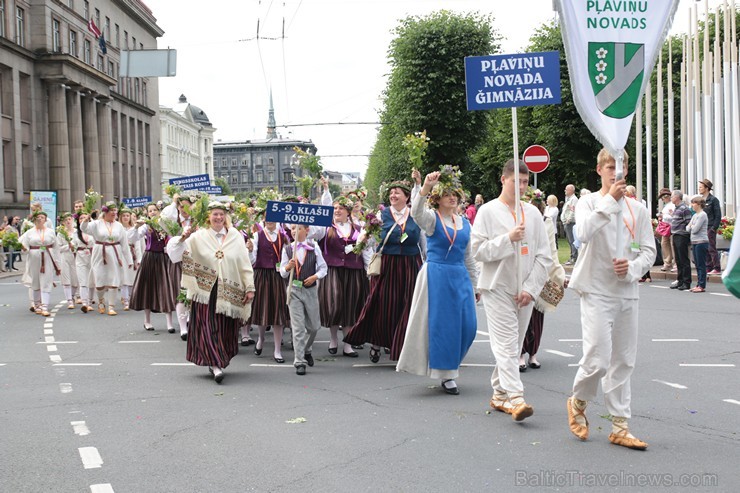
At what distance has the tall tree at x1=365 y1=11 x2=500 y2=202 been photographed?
44.1 metres

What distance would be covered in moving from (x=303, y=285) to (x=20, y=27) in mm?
40441

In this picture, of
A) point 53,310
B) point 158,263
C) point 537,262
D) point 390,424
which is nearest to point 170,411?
point 390,424

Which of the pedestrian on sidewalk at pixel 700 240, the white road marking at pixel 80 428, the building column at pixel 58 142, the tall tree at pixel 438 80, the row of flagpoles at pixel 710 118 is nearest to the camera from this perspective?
the white road marking at pixel 80 428

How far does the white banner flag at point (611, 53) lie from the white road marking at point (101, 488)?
399cm

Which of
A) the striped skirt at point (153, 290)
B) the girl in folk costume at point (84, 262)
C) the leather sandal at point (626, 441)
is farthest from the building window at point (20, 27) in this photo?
the leather sandal at point (626, 441)

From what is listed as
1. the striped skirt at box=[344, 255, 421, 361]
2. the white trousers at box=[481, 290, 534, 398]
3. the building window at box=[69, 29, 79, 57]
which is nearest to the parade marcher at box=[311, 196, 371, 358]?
the striped skirt at box=[344, 255, 421, 361]

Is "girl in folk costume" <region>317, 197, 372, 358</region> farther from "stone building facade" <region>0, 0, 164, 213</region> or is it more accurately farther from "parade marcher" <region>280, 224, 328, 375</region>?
"stone building facade" <region>0, 0, 164, 213</region>

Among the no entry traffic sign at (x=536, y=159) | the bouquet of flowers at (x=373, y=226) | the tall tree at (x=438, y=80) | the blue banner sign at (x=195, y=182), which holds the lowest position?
the bouquet of flowers at (x=373, y=226)

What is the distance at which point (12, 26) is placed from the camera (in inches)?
1698

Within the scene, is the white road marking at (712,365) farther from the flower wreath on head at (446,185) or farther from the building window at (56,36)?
the building window at (56,36)

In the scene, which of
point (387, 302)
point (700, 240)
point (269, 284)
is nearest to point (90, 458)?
point (387, 302)

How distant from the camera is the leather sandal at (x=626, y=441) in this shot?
20.1 ft

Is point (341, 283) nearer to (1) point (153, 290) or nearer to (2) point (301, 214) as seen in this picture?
(2) point (301, 214)

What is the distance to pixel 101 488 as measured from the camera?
5.42 meters
